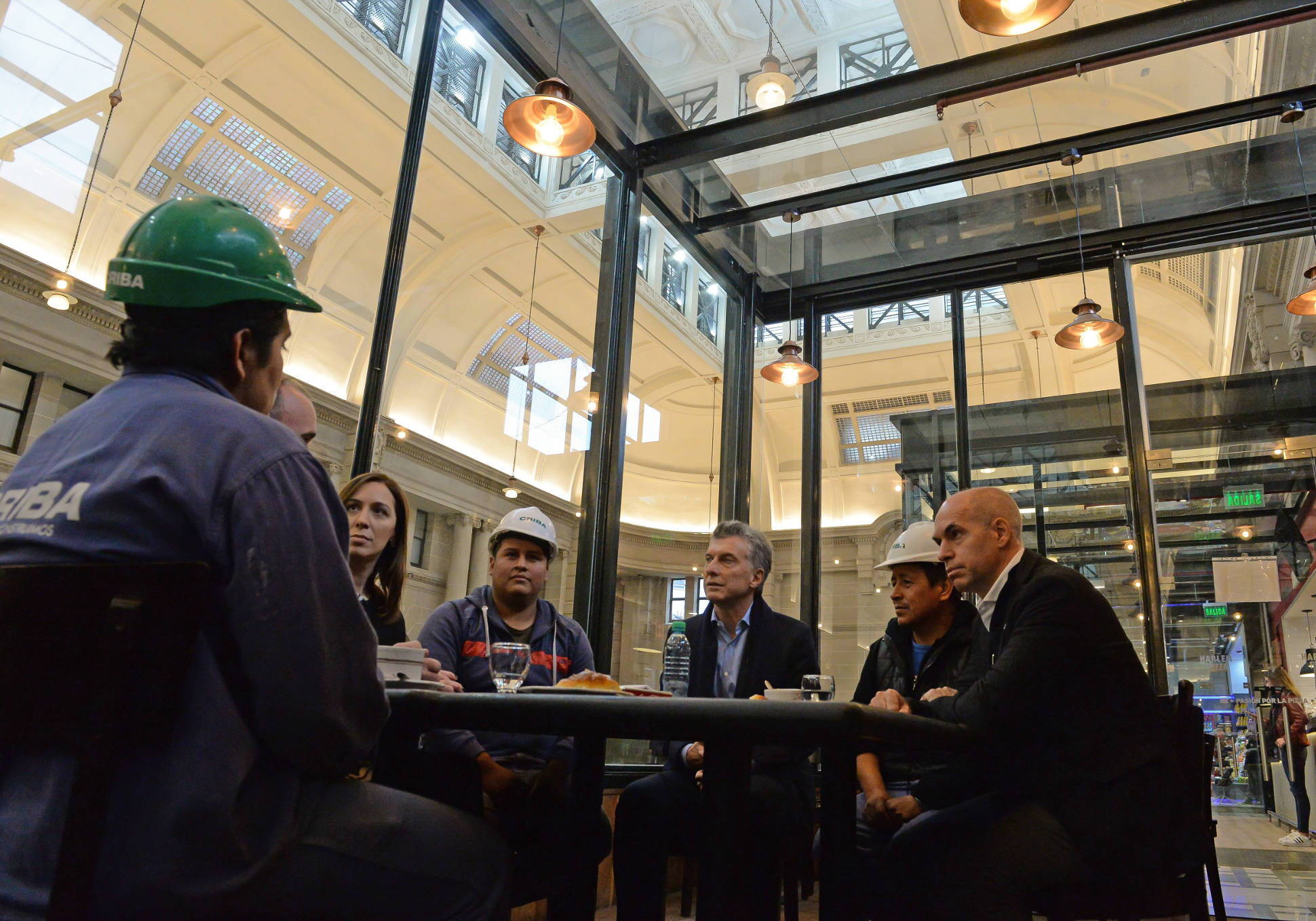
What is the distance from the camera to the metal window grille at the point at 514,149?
15.3 feet

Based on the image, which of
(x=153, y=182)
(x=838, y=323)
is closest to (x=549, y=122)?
(x=153, y=182)

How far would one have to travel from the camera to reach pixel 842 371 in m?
7.11

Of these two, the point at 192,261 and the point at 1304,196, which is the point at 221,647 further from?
the point at 1304,196

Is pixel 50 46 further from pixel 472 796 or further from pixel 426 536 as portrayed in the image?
pixel 472 796

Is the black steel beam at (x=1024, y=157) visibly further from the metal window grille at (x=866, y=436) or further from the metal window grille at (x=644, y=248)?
the metal window grille at (x=866, y=436)

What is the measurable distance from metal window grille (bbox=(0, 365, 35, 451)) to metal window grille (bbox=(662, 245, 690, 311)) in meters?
3.91

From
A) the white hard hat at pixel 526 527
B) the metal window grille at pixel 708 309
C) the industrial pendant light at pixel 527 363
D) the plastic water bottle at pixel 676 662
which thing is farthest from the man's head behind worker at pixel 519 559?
the metal window grille at pixel 708 309

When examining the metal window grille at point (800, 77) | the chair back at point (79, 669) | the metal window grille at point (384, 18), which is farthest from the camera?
the metal window grille at point (800, 77)

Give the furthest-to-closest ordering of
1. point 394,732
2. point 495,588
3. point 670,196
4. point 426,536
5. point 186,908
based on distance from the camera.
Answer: point 670,196 → point 426,536 → point 495,588 → point 394,732 → point 186,908

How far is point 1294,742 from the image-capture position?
7.14 m

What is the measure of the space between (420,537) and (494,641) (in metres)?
1.42

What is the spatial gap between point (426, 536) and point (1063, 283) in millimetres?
4886

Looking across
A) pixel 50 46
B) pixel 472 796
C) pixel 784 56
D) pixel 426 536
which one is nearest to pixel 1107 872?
pixel 472 796

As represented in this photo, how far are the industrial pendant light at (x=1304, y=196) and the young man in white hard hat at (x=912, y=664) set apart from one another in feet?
12.6
